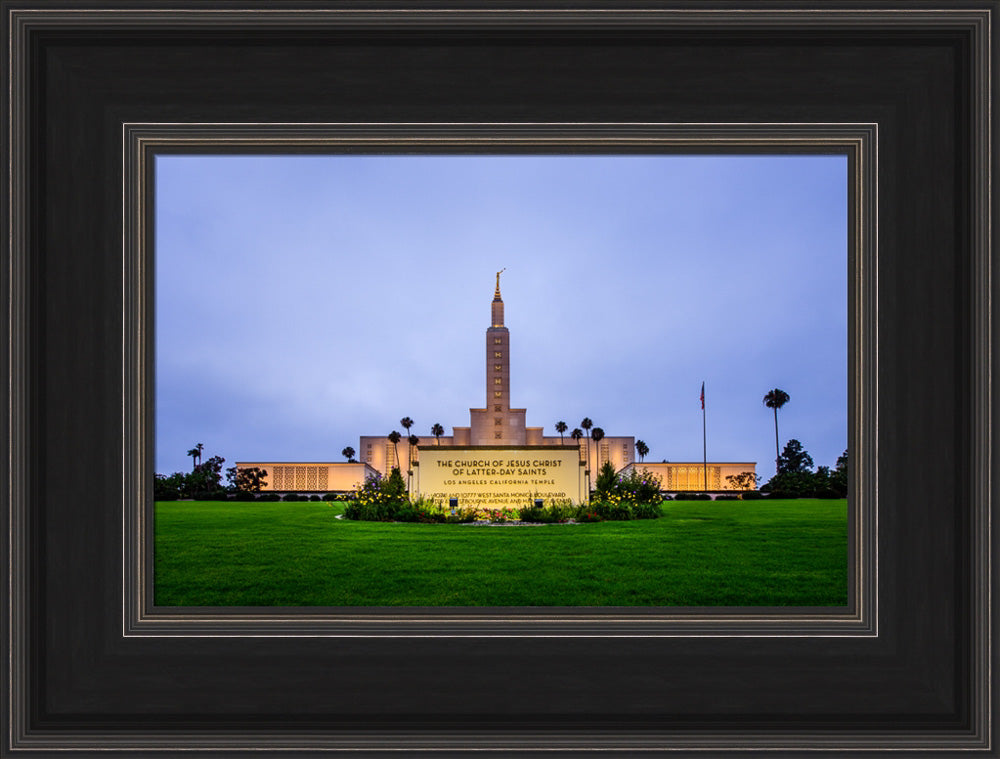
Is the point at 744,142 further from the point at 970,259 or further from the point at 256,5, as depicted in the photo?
the point at 256,5

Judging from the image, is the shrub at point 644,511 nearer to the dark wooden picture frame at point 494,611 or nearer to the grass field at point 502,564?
the grass field at point 502,564

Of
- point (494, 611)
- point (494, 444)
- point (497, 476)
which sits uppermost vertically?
point (494, 611)

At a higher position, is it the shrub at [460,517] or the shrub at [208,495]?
the shrub at [460,517]

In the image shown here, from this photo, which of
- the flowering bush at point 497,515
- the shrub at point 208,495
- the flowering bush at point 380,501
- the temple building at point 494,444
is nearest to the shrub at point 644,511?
the flowering bush at point 497,515

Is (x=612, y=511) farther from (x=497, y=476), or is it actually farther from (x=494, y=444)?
(x=494, y=444)

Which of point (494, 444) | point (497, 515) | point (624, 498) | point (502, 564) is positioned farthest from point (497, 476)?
point (494, 444)

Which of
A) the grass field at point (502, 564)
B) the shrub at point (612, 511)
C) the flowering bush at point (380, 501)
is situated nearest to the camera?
the grass field at point (502, 564)
